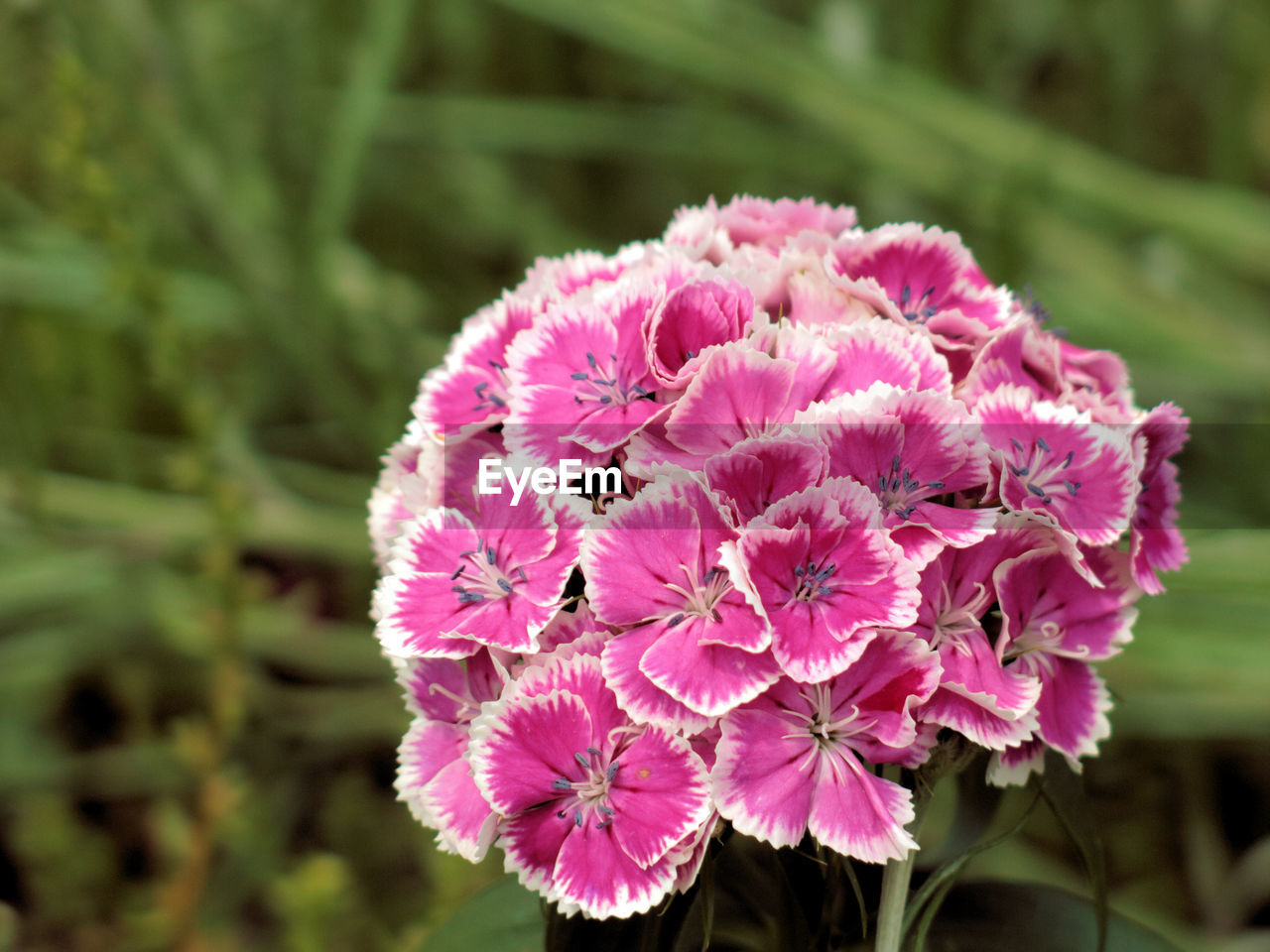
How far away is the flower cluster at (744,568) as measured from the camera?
36 centimetres

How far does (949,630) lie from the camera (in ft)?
1.29

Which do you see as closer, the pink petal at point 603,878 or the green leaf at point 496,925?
the pink petal at point 603,878

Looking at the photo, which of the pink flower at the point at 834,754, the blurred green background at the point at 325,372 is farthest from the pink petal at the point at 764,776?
the blurred green background at the point at 325,372

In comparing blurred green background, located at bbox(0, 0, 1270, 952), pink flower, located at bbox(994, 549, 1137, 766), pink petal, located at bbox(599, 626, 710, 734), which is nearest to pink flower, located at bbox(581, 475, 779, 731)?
pink petal, located at bbox(599, 626, 710, 734)

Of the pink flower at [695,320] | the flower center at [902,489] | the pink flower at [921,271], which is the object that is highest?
the pink flower at [921,271]

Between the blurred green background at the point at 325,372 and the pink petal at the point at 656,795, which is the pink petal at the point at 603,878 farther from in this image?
the blurred green background at the point at 325,372

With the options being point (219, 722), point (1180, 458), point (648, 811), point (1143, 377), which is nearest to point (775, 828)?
point (648, 811)

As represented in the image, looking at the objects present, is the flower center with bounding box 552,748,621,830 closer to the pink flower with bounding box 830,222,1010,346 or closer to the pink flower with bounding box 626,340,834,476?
the pink flower with bounding box 626,340,834,476

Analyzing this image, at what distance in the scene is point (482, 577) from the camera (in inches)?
16.2

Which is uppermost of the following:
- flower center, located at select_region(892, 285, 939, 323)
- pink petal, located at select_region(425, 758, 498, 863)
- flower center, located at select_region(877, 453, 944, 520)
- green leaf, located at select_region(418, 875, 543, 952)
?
flower center, located at select_region(892, 285, 939, 323)

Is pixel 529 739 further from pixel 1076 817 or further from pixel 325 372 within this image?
pixel 325 372

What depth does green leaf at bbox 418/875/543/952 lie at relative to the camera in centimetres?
51

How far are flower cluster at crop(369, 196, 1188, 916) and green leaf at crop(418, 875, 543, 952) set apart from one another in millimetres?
131

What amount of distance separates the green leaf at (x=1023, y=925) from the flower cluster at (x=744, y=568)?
0.37ft
